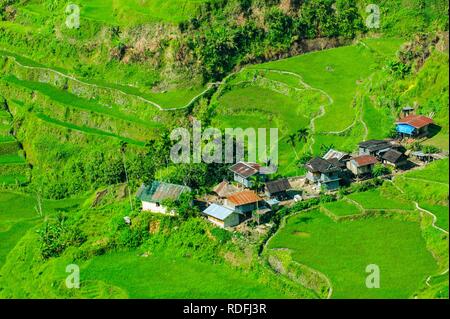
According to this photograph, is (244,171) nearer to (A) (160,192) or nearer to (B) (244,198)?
(B) (244,198)

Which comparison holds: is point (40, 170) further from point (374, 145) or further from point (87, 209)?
point (374, 145)

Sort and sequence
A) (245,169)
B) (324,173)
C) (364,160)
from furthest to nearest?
(245,169) < (364,160) < (324,173)

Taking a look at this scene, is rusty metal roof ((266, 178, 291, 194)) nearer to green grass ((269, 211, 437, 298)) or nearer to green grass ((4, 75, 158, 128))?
green grass ((269, 211, 437, 298))

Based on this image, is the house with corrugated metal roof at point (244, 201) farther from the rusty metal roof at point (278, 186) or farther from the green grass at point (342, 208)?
the green grass at point (342, 208)

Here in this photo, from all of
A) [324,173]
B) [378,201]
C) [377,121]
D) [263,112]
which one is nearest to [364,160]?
[324,173]

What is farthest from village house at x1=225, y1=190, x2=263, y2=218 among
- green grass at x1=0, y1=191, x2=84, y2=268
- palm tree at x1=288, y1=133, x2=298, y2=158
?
green grass at x1=0, y1=191, x2=84, y2=268

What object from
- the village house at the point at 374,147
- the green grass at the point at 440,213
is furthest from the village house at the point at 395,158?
the green grass at the point at 440,213
